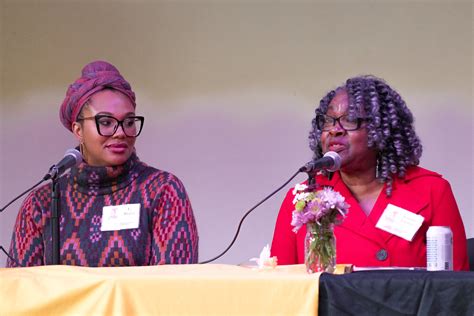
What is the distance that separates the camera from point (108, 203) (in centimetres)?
420

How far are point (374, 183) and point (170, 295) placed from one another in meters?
1.64

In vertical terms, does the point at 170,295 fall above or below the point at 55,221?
below

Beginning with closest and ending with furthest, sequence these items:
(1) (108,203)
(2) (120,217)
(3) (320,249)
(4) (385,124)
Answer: (3) (320,249) → (2) (120,217) → (1) (108,203) → (4) (385,124)

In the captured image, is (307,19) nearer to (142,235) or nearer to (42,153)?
(42,153)

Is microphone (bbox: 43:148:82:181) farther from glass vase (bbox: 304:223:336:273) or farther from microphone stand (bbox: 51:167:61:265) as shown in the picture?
glass vase (bbox: 304:223:336:273)

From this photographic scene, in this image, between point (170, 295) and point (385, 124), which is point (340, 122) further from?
point (170, 295)

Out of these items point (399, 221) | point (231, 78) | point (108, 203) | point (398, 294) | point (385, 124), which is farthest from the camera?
point (231, 78)

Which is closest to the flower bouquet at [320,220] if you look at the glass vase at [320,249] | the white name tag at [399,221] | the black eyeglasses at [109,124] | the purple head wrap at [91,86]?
the glass vase at [320,249]

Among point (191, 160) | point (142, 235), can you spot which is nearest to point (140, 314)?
point (142, 235)

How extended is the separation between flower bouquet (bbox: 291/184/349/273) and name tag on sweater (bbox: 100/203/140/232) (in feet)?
3.24

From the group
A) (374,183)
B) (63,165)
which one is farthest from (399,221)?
(63,165)

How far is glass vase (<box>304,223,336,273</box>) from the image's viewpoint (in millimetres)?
3227

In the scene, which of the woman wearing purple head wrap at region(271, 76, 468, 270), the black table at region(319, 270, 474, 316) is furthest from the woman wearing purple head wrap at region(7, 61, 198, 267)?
the black table at region(319, 270, 474, 316)

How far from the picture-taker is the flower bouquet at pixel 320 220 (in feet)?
10.6
